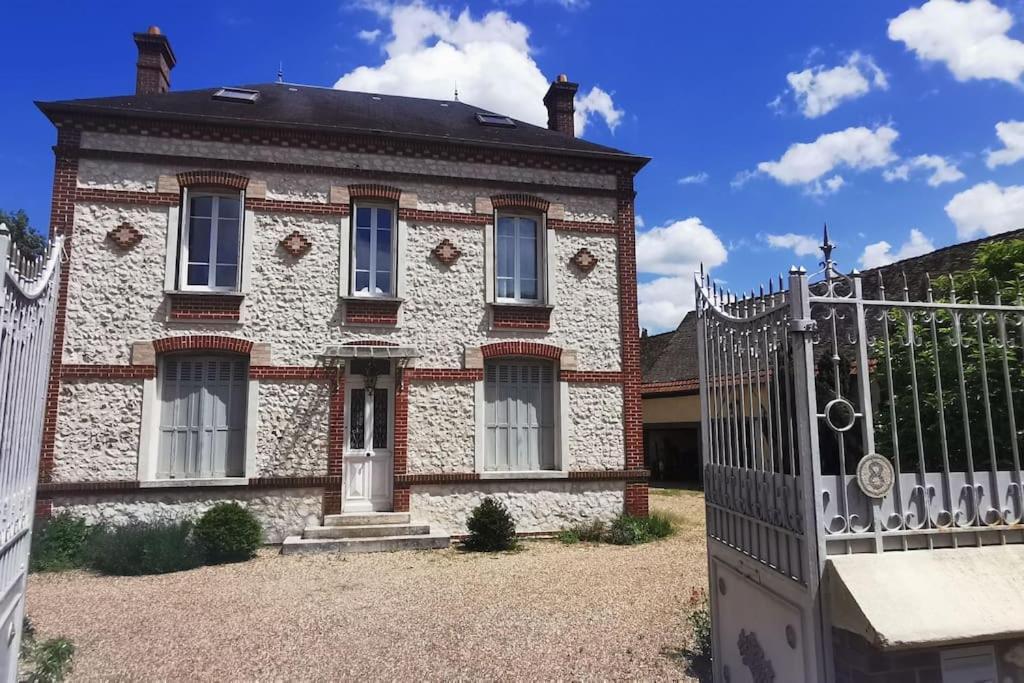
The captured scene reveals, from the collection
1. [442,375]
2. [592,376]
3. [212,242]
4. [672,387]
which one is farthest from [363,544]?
[672,387]

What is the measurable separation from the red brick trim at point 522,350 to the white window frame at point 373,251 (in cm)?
179

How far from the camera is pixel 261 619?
6070 mm

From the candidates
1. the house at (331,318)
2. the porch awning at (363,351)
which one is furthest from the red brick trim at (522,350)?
the porch awning at (363,351)

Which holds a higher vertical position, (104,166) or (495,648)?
(104,166)

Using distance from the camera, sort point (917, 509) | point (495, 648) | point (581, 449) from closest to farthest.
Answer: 1. point (917, 509)
2. point (495, 648)
3. point (581, 449)

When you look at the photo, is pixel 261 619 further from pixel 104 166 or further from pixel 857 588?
pixel 104 166

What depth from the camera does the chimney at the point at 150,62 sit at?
1133cm

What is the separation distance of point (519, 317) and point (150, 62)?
826 centimetres

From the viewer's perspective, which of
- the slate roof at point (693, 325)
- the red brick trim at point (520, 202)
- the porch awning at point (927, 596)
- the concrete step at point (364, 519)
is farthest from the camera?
the slate roof at point (693, 325)

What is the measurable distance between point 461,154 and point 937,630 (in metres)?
9.60

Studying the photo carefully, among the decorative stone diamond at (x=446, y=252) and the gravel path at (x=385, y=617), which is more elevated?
the decorative stone diamond at (x=446, y=252)

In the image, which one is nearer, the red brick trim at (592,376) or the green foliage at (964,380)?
the green foliage at (964,380)

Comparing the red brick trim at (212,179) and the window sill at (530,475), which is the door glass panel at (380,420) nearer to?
the window sill at (530,475)

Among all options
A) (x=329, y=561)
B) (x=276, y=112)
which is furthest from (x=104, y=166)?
(x=329, y=561)
